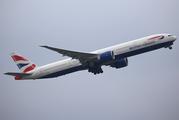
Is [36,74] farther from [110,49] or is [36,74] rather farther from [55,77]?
[110,49]

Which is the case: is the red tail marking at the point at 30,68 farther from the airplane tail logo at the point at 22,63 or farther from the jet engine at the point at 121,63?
the jet engine at the point at 121,63

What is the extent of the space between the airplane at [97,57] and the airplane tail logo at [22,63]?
47 cm

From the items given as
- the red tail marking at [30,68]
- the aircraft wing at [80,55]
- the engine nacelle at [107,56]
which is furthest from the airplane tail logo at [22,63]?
the engine nacelle at [107,56]

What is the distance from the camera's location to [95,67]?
40125 mm

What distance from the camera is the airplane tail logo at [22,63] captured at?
44.2m

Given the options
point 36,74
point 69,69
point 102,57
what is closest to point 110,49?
point 102,57

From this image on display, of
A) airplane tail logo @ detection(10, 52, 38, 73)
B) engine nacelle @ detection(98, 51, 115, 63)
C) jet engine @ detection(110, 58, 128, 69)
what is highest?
airplane tail logo @ detection(10, 52, 38, 73)

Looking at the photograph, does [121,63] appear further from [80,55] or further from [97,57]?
[80,55]

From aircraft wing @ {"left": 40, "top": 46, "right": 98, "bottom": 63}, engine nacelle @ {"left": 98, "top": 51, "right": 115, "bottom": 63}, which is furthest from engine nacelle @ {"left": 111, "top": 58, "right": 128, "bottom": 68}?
aircraft wing @ {"left": 40, "top": 46, "right": 98, "bottom": 63}

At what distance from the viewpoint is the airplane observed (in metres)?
37.1

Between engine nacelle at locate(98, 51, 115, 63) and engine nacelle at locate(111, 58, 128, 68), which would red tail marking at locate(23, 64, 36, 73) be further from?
engine nacelle at locate(111, 58, 128, 68)

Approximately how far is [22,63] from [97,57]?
16410 millimetres

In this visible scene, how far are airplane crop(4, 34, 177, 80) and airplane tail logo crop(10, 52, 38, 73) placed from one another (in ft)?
1.56

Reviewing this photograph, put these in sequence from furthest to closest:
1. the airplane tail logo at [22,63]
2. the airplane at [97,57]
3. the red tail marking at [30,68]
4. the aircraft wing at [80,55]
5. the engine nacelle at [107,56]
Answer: the airplane tail logo at [22,63] → the red tail marking at [30,68] → the airplane at [97,57] → the engine nacelle at [107,56] → the aircraft wing at [80,55]
